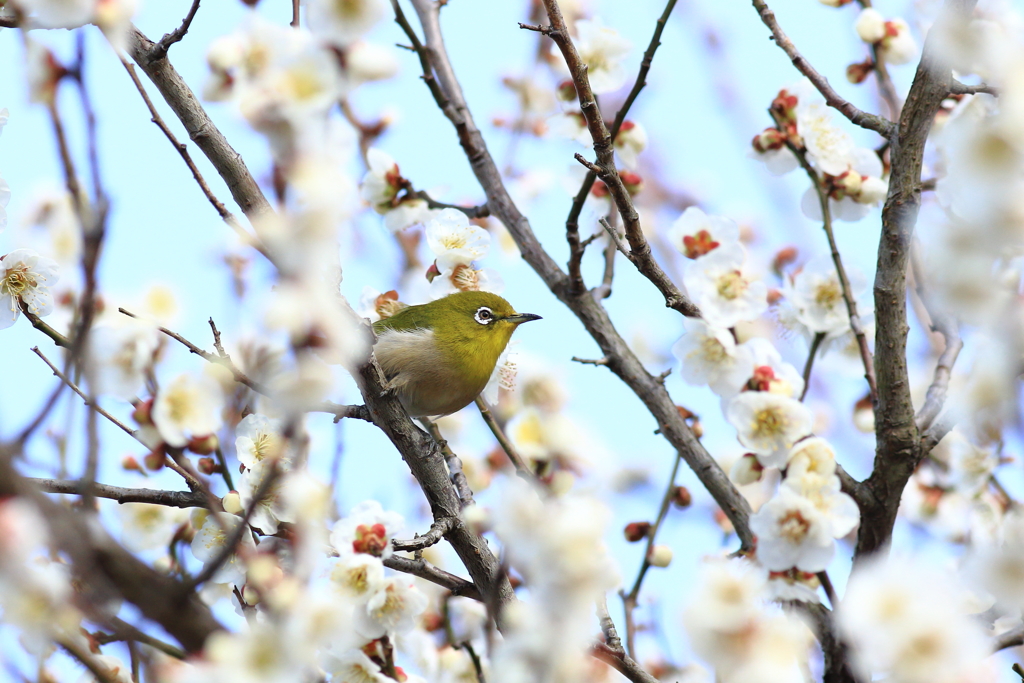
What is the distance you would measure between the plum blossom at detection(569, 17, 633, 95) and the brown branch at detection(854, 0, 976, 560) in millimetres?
1349

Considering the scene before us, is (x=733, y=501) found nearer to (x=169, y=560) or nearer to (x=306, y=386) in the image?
(x=169, y=560)

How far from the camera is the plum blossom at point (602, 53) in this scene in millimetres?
3902

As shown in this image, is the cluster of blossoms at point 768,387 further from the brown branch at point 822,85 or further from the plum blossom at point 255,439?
the plum blossom at point 255,439

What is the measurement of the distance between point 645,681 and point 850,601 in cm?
123

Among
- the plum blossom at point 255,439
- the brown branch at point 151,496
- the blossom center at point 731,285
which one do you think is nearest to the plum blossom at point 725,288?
the blossom center at point 731,285

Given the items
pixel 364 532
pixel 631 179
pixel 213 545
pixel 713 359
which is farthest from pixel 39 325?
pixel 631 179

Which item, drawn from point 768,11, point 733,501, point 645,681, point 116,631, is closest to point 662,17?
point 768,11

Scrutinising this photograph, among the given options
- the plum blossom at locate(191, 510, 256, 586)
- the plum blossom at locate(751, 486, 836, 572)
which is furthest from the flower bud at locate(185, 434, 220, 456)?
the plum blossom at locate(751, 486, 836, 572)

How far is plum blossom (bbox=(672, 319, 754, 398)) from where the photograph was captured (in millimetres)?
3023

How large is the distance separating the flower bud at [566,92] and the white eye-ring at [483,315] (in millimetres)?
1247

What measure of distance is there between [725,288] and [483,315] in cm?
172

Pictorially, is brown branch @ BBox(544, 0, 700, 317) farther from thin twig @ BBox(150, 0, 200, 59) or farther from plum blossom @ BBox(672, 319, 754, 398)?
thin twig @ BBox(150, 0, 200, 59)

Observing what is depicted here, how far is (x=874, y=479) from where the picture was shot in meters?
3.02

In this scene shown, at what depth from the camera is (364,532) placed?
263 centimetres
